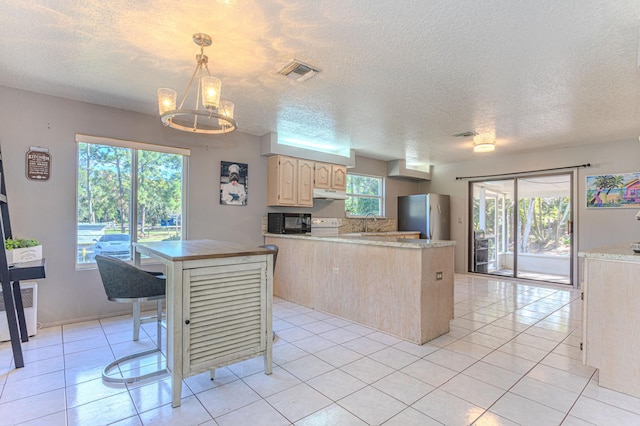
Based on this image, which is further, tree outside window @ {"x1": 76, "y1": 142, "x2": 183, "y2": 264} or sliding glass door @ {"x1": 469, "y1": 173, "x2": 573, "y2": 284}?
sliding glass door @ {"x1": 469, "y1": 173, "x2": 573, "y2": 284}

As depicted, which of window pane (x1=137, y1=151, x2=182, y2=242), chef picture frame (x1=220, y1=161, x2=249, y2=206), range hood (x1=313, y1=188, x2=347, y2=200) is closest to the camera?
window pane (x1=137, y1=151, x2=182, y2=242)

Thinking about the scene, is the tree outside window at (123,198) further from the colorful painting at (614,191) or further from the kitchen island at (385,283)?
the colorful painting at (614,191)

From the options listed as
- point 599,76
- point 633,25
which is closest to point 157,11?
point 633,25

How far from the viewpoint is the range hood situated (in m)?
5.21

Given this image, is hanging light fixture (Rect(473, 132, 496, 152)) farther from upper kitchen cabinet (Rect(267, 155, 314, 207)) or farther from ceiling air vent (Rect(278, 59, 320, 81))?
ceiling air vent (Rect(278, 59, 320, 81))

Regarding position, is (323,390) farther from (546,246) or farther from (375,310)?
(546,246)

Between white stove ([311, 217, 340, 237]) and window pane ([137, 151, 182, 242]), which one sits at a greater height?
window pane ([137, 151, 182, 242])

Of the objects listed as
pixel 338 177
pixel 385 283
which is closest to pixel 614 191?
pixel 338 177

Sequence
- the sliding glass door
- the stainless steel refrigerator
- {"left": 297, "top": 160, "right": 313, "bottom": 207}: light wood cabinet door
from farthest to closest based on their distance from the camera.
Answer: the stainless steel refrigerator, the sliding glass door, {"left": 297, "top": 160, "right": 313, "bottom": 207}: light wood cabinet door

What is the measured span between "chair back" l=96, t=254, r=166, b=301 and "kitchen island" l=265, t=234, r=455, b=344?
195cm

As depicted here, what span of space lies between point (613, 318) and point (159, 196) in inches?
177

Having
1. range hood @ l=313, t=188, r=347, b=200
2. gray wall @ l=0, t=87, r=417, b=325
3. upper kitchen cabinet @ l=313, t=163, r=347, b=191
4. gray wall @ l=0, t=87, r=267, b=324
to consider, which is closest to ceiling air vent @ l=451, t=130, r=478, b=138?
upper kitchen cabinet @ l=313, t=163, r=347, b=191

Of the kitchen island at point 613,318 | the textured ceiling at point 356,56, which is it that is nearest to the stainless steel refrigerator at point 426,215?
the textured ceiling at point 356,56

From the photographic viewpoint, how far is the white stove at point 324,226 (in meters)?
5.45
